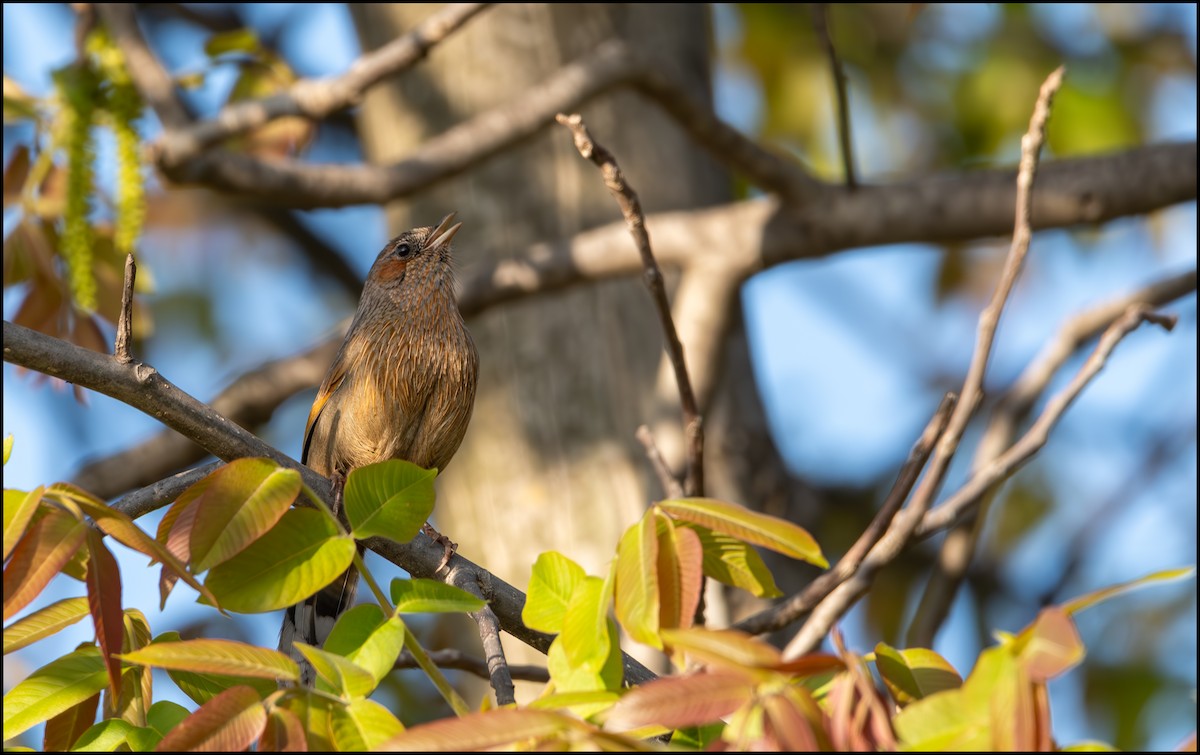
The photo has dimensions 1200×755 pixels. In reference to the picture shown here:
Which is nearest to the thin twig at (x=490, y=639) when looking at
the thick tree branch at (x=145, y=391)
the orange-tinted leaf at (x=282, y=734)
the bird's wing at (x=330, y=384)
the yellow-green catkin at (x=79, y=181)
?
the thick tree branch at (x=145, y=391)

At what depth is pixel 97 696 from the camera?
2.28m

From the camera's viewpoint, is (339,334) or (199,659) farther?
(339,334)

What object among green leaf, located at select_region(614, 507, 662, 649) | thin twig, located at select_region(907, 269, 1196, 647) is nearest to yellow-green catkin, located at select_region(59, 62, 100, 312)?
green leaf, located at select_region(614, 507, 662, 649)

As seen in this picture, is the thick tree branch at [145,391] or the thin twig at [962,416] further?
the thin twig at [962,416]

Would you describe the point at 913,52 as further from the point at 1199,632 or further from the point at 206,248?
the point at 206,248

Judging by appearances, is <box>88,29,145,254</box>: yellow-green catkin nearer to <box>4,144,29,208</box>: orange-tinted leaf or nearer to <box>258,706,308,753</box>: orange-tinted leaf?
<box>4,144,29,208</box>: orange-tinted leaf

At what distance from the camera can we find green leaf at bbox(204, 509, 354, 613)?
2.06m

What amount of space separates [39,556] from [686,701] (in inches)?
40.4

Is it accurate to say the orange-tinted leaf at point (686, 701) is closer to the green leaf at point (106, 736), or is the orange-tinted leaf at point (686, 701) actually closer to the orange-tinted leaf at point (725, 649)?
the orange-tinted leaf at point (725, 649)

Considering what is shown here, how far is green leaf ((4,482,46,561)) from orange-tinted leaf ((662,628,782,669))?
97 centimetres

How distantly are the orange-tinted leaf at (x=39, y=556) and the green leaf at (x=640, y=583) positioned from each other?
846mm

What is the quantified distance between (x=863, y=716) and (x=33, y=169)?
169 inches

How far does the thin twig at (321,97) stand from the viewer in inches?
179

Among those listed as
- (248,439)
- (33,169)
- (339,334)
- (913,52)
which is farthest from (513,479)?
(913,52)
